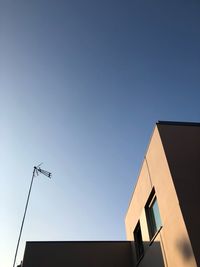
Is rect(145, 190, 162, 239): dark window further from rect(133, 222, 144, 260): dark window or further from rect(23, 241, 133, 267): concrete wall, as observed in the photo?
rect(23, 241, 133, 267): concrete wall

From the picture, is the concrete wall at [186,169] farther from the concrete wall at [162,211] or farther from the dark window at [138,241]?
the dark window at [138,241]

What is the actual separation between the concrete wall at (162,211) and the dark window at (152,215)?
163 millimetres

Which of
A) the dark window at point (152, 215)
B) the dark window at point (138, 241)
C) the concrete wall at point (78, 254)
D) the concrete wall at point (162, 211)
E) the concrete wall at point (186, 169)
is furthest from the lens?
the concrete wall at point (78, 254)

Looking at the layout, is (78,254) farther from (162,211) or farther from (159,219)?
(162,211)

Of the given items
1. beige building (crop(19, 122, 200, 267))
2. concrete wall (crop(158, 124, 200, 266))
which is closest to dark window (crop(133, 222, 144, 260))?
beige building (crop(19, 122, 200, 267))

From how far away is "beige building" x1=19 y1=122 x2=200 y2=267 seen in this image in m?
5.98

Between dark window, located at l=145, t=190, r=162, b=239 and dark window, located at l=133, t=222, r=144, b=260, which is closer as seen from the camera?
dark window, located at l=145, t=190, r=162, b=239

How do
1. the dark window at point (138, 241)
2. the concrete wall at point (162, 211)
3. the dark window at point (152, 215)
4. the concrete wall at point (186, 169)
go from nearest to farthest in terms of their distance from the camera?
1. the concrete wall at point (186, 169)
2. the concrete wall at point (162, 211)
3. the dark window at point (152, 215)
4. the dark window at point (138, 241)

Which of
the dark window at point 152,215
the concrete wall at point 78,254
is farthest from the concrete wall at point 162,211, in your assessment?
Answer: the concrete wall at point 78,254

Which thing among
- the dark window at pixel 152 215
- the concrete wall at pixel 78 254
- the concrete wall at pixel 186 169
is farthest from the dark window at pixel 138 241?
the concrete wall at pixel 186 169

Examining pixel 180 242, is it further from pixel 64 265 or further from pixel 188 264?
pixel 64 265

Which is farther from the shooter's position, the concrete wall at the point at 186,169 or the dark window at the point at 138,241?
the dark window at the point at 138,241

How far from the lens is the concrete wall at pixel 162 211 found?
5977mm

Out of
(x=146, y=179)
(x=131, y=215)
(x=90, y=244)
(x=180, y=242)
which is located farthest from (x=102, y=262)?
(x=180, y=242)
